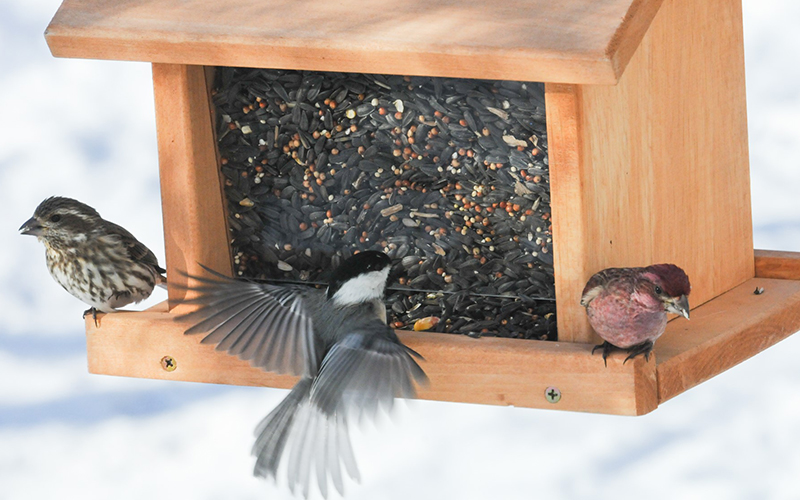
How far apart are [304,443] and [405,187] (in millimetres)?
705

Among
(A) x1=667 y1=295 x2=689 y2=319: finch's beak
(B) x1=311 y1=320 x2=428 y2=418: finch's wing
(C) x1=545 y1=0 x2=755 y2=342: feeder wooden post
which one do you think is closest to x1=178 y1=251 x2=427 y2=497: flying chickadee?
(B) x1=311 y1=320 x2=428 y2=418: finch's wing

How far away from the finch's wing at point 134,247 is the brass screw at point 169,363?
30cm

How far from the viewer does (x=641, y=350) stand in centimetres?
311

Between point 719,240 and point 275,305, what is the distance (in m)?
1.25

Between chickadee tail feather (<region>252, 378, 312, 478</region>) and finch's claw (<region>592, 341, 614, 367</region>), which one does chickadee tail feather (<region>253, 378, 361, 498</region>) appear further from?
finch's claw (<region>592, 341, 614, 367</region>)

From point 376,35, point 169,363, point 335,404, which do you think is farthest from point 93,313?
point 376,35

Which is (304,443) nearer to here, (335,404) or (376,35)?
(335,404)

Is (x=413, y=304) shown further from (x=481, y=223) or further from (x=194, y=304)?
(x=194, y=304)

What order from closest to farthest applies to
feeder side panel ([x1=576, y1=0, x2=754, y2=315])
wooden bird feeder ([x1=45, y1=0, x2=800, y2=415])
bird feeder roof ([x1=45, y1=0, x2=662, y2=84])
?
1. bird feeder roof ([x1=45, y1=0, x2=662, y2=84])
2. wooden bird feeder ([x1=45, y1=0, x2=800, y2=415])
3. feeder side panel ([x1=576, y1=0, x2=754, y2=315])

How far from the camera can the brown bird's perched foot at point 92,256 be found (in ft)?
12.0

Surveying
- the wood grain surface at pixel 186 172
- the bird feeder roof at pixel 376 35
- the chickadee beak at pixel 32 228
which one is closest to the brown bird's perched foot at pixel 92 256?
the chickadee beak at pixel 32 228

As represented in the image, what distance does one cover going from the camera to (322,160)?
354 centimetres

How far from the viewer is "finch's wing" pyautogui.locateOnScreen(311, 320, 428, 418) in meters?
2.99

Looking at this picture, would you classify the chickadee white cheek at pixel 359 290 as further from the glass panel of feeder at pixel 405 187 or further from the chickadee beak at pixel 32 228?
the chickadee beak at pixel 32 228
